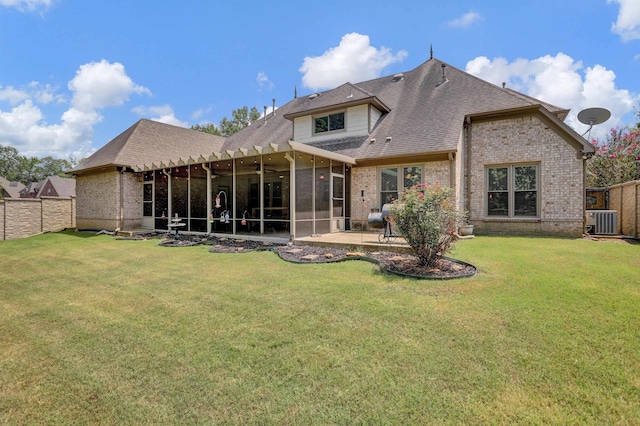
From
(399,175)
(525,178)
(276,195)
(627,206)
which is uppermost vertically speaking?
(399,175)

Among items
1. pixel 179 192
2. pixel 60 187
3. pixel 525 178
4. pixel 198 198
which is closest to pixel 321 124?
pixel 198 198

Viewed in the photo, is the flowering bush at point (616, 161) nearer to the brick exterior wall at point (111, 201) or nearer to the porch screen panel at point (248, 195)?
the porch screen panel at point (248, 195)

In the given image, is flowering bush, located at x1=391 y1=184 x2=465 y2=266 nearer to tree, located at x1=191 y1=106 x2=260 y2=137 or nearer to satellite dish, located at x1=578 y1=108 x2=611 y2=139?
satellite dish, located at x1=578 y1=108 x2=611 y2=139

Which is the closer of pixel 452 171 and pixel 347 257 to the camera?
pixel 347 257

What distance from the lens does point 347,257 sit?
7137 mm

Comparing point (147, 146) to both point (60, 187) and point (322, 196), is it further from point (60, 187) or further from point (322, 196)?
point (60, 187)

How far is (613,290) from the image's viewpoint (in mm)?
4512

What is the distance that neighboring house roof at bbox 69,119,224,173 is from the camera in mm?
15813

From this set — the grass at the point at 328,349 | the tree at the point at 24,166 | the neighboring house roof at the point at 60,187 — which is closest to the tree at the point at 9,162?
the tree at the point at 24,166

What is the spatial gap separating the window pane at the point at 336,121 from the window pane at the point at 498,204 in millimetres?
6946

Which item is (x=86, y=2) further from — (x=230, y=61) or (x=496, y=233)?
(x=496, y=233)

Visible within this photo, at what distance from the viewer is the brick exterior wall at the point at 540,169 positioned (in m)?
10.6

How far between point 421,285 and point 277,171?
7.87m

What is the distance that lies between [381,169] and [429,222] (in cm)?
691
